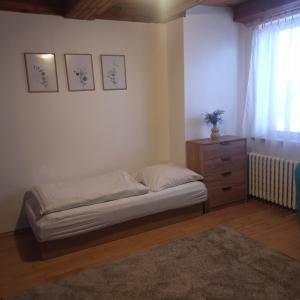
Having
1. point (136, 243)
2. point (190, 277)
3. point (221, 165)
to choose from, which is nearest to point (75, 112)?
point (136, 243)

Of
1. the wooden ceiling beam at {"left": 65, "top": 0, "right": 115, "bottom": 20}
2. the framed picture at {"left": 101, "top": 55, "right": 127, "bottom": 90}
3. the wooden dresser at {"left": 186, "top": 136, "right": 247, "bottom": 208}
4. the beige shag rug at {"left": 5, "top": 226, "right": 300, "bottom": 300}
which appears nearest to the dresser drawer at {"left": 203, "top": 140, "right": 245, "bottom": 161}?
the wooden dresser at {"left": 186, "top": 136, "right": 247, "bottom": 208}

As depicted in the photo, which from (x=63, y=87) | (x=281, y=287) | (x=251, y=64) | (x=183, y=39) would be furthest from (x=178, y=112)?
(x=281, y=287)

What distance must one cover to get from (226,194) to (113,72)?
1998 millimetres

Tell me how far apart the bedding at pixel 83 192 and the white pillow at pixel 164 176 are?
0.49ft

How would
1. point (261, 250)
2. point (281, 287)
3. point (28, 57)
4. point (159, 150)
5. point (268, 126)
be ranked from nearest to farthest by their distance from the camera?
point (281, 287), point (261, 250), point (28, 57), point (268, 126), point (159, 150)

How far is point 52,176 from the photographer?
3.23 meters

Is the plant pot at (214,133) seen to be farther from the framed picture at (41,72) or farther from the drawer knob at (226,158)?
the framed picture at (41,72)

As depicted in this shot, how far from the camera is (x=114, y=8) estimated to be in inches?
126

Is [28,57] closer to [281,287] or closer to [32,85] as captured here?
[32,85]

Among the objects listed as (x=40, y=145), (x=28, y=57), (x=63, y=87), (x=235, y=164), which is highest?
(x=28, y=57)

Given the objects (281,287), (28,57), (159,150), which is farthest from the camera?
(159,150)

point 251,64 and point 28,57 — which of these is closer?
point 28,57

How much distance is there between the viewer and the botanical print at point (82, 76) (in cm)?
Result: 320

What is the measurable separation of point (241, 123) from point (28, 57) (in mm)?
2710
